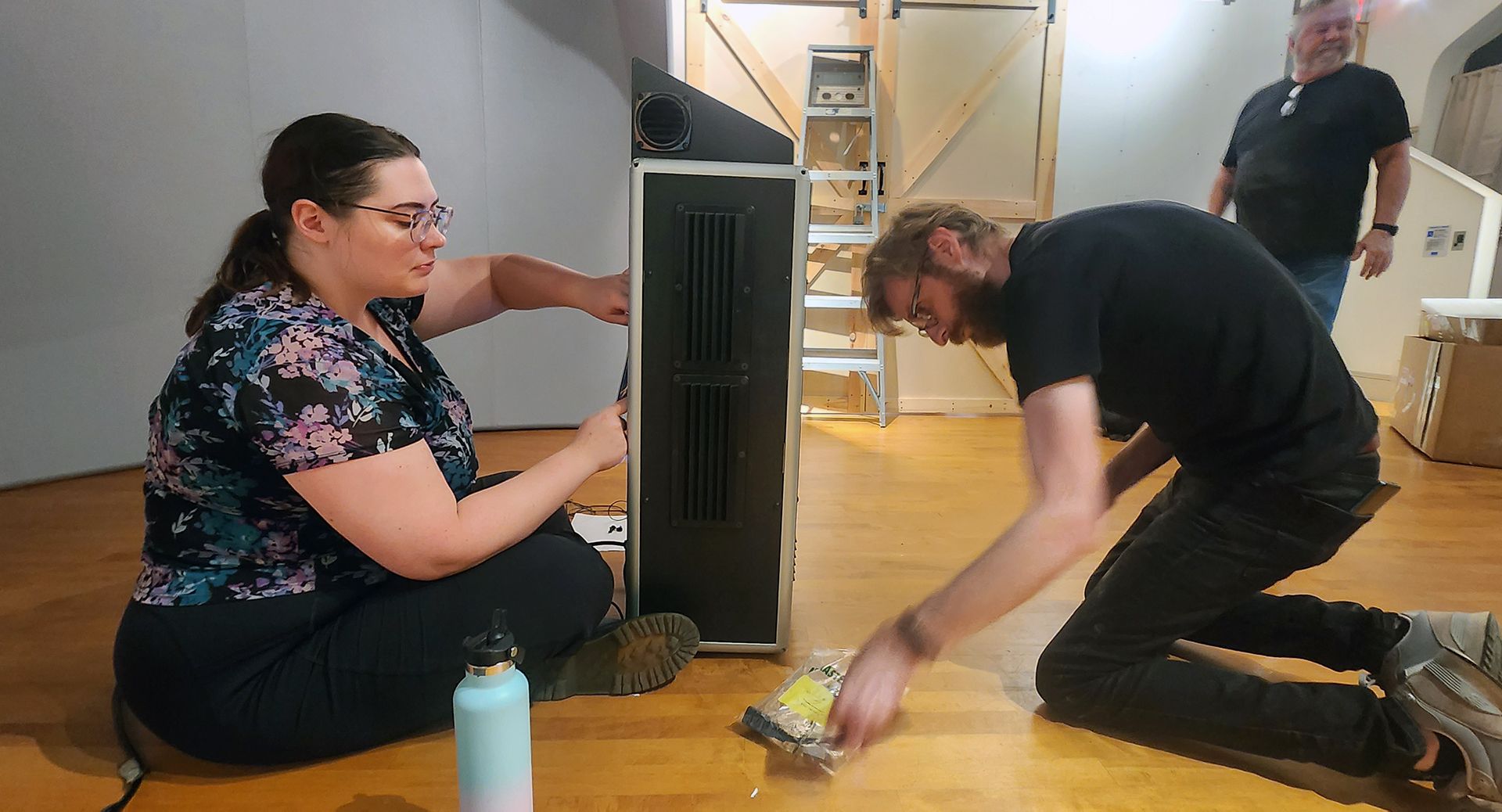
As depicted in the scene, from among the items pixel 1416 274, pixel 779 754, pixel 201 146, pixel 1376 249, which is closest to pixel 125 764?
pixel 779 754

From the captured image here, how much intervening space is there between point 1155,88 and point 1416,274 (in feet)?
5.07

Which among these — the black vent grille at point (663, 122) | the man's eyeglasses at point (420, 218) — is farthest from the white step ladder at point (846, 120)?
the man's eyeglasses at point (420, 218)

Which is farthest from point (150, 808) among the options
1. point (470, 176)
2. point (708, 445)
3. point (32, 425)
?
point (470, 176)

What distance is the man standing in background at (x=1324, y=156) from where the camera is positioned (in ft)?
6.38

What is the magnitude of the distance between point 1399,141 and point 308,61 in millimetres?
3117

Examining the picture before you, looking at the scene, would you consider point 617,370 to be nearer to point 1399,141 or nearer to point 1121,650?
point 1121,650

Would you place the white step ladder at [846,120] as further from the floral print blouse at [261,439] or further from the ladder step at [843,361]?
the floral print blouse at [261,439]

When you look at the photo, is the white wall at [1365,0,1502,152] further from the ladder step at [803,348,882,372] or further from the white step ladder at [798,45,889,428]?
the ladder step at [803,348,882,372]

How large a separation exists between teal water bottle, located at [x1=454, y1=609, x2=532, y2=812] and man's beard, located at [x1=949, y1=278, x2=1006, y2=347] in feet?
2.24

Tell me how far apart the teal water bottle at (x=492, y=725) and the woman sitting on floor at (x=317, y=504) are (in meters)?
0.21

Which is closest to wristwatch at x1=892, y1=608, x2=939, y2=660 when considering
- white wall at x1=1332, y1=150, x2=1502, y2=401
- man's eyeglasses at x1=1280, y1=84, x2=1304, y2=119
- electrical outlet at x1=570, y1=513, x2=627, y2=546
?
electrical outlet at x1=570, y1=513, x2=627, y2=546

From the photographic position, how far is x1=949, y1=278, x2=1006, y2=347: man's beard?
101cm

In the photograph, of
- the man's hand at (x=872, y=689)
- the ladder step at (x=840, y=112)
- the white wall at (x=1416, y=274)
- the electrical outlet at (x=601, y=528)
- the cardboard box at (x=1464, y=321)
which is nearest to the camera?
the man's hand at (x=872, y=689)

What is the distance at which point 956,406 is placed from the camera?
3674mm
